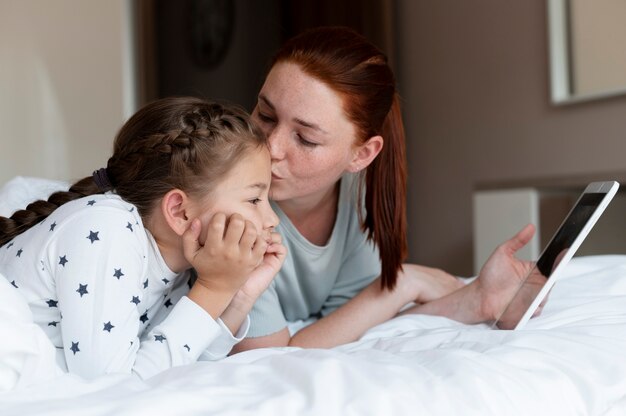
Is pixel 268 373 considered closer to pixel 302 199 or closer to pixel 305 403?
pixel 305 403

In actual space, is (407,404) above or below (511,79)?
below

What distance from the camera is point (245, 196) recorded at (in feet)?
3.88

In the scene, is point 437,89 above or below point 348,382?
above

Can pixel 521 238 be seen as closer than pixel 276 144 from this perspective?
No

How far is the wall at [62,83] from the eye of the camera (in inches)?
142

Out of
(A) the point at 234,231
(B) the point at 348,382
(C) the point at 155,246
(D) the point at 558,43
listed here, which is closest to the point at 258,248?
(A) the point at 234,231

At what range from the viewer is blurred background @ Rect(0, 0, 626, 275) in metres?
2.97

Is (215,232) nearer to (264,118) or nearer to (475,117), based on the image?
(264,118)

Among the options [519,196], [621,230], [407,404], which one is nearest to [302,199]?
[407,404]

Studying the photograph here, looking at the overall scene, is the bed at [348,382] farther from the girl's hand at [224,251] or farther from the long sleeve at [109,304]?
the girl's hand at [224,251]

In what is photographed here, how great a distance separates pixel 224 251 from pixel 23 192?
656mm

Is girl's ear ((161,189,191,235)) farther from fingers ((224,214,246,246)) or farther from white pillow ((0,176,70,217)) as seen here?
white pillow ((0,176,70,217))

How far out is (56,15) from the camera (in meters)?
3.75

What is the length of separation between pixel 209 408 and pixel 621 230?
2.49 meters
